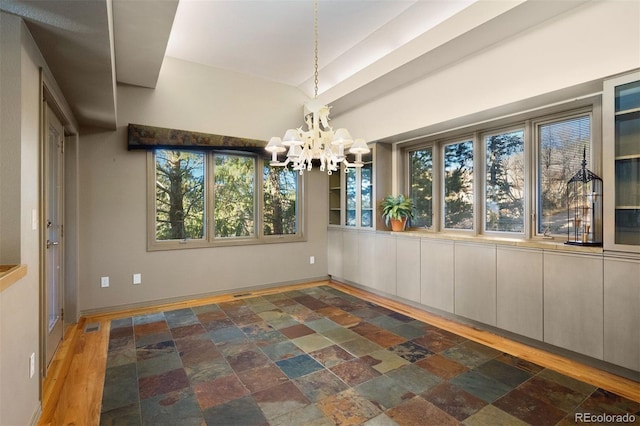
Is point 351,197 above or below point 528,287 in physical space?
above

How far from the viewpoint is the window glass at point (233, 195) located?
4766 mm

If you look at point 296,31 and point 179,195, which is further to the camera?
point 179,195

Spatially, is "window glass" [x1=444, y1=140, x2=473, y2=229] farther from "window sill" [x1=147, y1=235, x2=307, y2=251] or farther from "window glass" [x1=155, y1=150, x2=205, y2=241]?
"window glass" [x1=155, y1=150, x2=205, y2=241]

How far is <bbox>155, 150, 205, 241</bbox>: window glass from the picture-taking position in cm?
435

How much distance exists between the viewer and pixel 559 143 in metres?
3.18

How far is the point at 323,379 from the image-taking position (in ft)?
8.11

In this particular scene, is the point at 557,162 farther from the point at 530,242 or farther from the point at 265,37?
the point at 265,37

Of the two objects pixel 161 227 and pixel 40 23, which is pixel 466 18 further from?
pixel 161 227

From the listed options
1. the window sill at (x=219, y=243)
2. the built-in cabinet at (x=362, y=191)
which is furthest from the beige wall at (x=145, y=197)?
A: the built-in cabinet at (x=362, y=191)

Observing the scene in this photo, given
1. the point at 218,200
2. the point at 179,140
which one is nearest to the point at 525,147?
the point at 218,200

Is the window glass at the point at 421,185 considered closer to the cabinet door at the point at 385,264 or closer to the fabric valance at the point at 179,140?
the cabinet door at the point at 385,264

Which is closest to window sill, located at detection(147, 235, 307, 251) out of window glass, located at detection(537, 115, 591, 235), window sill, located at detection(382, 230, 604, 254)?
window sill, located at detection(382, 230, 604, 254)

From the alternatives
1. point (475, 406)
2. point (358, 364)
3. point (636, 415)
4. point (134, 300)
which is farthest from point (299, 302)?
point (636, 415)

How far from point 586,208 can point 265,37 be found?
12.3 feet
